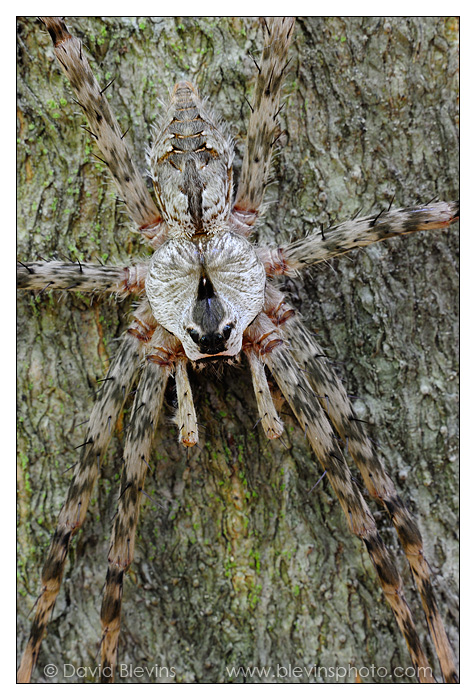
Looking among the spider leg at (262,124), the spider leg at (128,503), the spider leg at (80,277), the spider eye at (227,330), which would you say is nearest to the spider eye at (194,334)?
the spider eye at (227,330)

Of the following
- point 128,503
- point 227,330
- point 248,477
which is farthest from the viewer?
point 248,477

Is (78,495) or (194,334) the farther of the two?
(78,495)

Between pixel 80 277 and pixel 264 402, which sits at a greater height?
pixel 80 277

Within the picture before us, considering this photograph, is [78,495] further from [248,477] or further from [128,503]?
[248,477]

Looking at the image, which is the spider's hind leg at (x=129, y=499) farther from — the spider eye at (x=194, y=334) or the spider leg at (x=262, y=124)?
the spider leg at (x=262, y=124)

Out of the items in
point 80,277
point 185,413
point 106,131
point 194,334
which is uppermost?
point 106,131

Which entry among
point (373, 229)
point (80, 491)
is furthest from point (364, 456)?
point (80, 491)

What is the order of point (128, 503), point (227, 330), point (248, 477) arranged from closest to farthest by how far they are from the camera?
point (227, 330) → point (128, 503) → point (248, 477)
